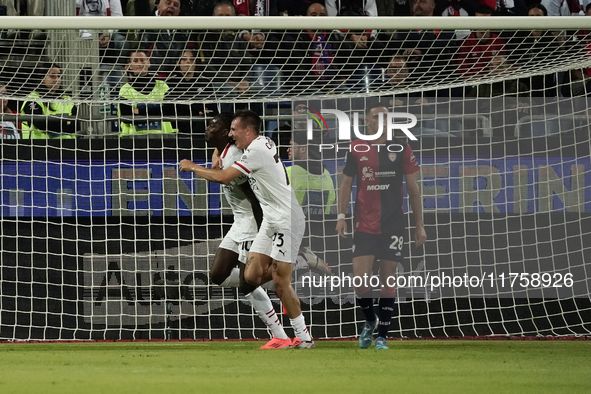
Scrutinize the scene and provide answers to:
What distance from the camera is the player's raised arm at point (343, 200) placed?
7.75 m

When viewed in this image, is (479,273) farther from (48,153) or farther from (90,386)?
(90,386)

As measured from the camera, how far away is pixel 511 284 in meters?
8.55

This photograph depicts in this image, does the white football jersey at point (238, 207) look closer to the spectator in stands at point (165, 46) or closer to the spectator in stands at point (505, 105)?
the spectator in stands at point (165, 46)

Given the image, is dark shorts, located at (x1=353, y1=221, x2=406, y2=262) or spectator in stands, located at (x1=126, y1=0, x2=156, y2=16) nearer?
dark shorts, located at (x1=353, y1=221, x2=406, y2=262)

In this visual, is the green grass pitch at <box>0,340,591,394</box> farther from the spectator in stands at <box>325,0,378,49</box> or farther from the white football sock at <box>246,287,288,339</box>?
the spectator in stands at <box>325,0,378,49</box>

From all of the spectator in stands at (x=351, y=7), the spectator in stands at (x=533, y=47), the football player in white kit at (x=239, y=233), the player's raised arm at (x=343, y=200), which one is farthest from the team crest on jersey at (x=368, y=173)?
the spectator in stands at (x=351, y=7)

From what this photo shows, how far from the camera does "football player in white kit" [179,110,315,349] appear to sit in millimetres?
6840

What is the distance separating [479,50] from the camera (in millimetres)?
7680

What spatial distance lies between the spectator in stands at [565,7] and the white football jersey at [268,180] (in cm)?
691

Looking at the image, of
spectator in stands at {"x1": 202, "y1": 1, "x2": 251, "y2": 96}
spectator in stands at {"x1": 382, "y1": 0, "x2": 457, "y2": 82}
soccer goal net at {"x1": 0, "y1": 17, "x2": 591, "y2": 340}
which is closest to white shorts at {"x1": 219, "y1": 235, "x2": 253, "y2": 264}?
soccer goal net at {"x1": 0, "y1": 17, "x2": 591, "y2": 340}

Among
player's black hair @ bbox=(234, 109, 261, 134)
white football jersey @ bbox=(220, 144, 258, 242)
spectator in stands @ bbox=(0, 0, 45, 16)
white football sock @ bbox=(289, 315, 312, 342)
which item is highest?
spectator in stands @ bbox=(0, 0, 45, 16)

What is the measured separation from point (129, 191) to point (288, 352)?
105 inches

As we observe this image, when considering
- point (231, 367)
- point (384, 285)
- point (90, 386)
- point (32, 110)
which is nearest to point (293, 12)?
point (32, 110)

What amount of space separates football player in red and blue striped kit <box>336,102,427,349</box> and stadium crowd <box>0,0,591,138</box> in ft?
2.02
